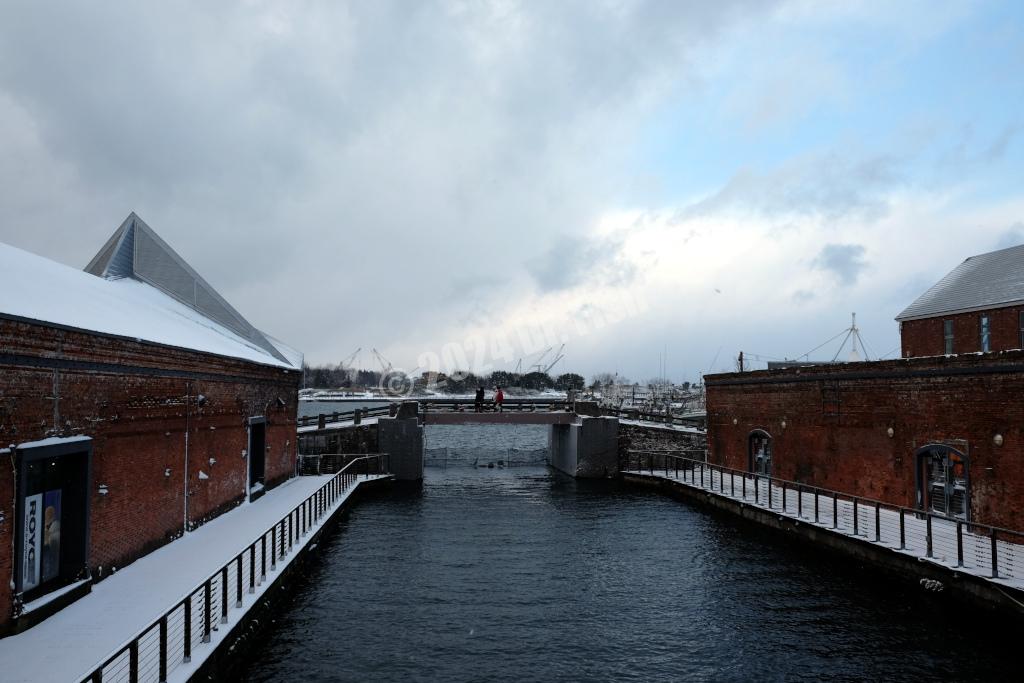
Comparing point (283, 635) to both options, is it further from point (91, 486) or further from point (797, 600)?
point (797, 600)

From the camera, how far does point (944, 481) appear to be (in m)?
20.8

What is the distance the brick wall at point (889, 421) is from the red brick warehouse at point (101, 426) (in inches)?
844

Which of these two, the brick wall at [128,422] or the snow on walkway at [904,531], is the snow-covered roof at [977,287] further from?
the brick wall at [128,422]

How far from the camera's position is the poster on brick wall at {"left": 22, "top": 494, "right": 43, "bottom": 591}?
40.2 feet

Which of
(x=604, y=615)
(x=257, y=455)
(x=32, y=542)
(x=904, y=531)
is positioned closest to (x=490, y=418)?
(x=257, y=455)

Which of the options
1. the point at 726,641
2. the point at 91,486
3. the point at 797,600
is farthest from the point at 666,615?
the point at 91,486

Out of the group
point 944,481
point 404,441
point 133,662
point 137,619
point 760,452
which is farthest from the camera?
point 404,441

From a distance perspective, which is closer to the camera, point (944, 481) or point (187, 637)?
point (187, 637)

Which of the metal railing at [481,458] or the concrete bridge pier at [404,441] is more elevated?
the concrete bridge pier at [404,441]

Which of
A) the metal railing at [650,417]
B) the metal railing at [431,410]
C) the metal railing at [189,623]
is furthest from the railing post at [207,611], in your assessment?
the metal railing at [650,417]

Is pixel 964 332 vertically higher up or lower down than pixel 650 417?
higher up

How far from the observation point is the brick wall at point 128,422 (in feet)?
38.7

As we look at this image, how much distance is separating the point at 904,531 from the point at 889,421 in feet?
17.0

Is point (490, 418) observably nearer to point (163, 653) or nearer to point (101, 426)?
point (101, 426)
